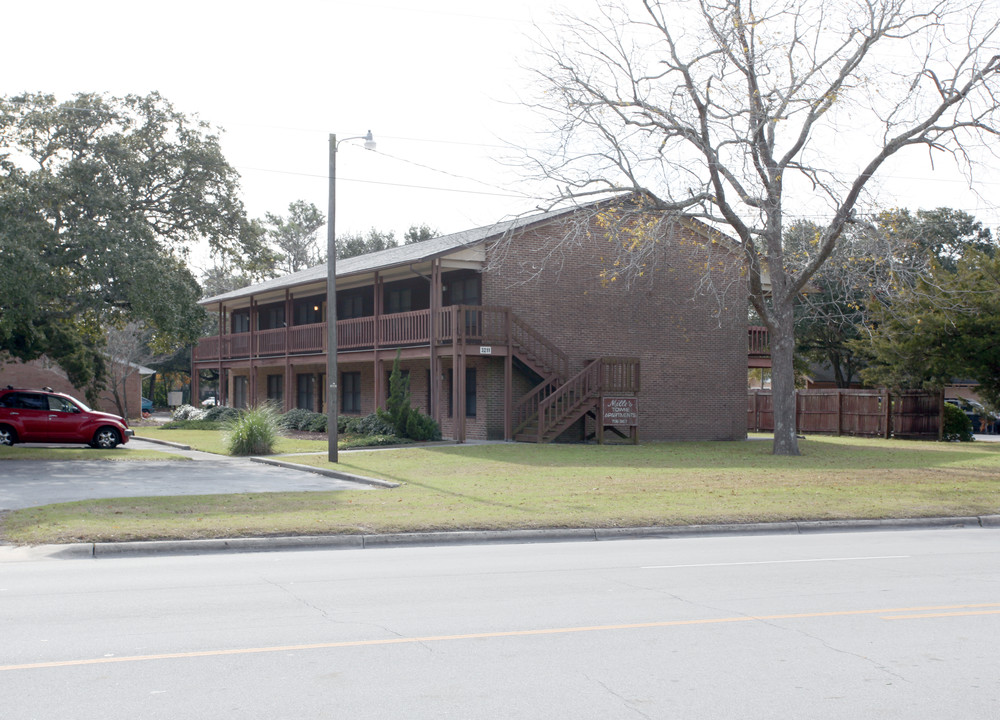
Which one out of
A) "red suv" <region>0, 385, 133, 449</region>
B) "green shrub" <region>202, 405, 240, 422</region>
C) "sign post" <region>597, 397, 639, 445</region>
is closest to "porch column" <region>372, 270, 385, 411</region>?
"sign post" <region>597, 397, 639, 445</region>

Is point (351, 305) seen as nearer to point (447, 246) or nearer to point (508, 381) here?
point (447, 246)

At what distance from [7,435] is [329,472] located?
12018 millimetres

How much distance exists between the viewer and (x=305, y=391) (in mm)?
42250

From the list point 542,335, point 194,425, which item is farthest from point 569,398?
point 194,425

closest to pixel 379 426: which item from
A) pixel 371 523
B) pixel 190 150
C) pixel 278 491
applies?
pixel 190 150

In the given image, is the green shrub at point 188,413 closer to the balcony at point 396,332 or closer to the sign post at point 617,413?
the balcony at point 396,332

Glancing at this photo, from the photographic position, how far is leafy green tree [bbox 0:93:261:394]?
76.3ft

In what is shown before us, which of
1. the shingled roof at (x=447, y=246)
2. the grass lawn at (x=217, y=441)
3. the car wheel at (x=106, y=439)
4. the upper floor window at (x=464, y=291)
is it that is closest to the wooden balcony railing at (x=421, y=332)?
the upper floor window at (x=464, y=291)

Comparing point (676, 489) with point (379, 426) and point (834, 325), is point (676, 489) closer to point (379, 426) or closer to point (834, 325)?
point (379, 426)

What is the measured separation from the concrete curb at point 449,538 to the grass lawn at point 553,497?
0.81ft

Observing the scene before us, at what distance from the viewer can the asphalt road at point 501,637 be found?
563 cm

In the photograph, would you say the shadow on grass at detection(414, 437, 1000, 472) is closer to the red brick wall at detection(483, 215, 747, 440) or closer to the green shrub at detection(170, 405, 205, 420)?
the red brick wall at detection(483, 215, 747, 440)

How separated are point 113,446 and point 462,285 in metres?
11.7

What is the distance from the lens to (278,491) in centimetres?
1742
